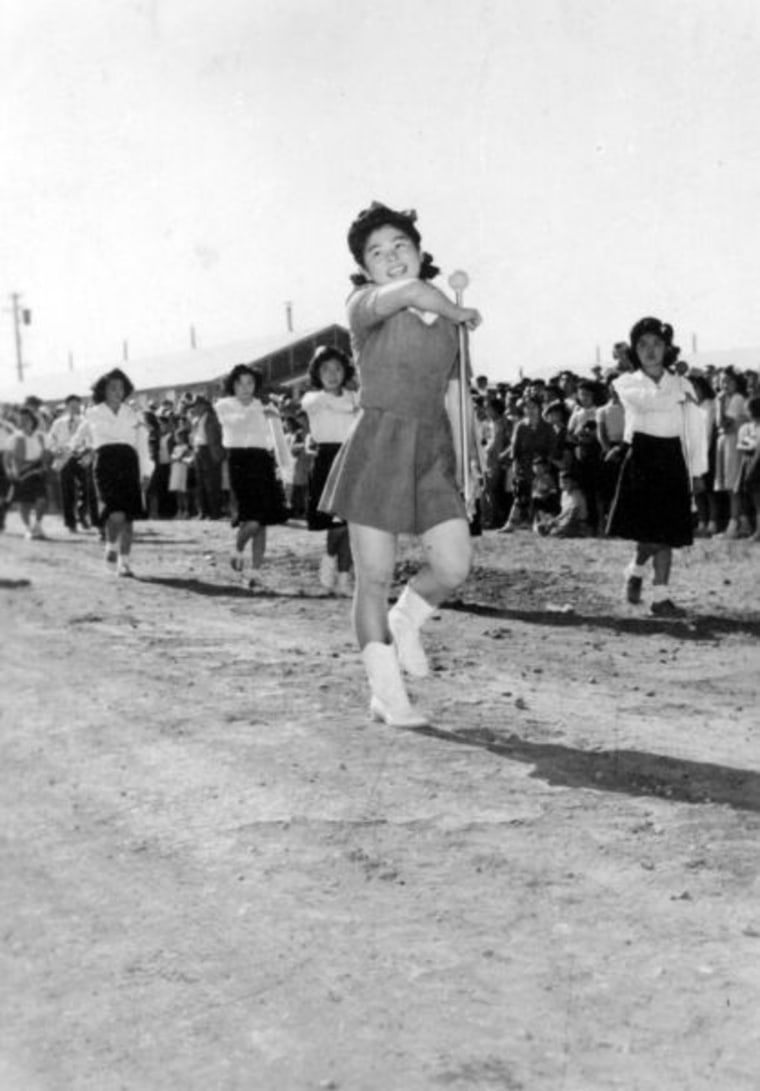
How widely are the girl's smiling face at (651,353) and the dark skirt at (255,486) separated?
3.66 m

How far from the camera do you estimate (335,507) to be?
16.4 feet

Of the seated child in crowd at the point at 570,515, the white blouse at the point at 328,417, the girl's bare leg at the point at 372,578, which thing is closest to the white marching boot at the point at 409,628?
the girl's bare leg at the point at 372,578

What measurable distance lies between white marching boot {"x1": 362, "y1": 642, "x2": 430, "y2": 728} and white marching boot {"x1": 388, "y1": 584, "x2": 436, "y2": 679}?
0.14m

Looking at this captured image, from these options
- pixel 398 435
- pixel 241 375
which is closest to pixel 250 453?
pixel 241 375

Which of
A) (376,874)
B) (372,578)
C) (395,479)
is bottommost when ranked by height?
(376,874)

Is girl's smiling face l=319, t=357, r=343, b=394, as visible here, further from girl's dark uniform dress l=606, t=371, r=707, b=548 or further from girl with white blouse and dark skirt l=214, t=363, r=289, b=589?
girl's dark uniform dress l=606, t=371, r=707, b=548

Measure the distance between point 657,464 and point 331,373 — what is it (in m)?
2.48

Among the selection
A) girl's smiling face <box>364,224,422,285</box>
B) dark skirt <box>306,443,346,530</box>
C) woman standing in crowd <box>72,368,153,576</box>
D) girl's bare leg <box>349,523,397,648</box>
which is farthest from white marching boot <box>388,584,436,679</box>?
woman standing in crowd <box>72,368,153,576</box>

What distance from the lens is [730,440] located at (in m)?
13.4

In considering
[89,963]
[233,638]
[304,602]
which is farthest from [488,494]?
[89,963]

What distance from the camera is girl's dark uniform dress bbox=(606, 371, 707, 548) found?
328 inches

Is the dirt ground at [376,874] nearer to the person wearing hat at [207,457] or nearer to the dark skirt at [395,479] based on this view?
the dark skirt at [395,479]

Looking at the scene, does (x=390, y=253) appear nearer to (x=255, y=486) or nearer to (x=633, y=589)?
(x=633, y=589)

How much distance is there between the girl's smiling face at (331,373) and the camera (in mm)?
9680
